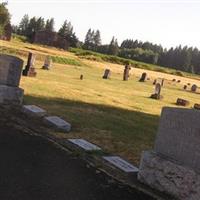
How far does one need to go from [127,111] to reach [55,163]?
32.2ft

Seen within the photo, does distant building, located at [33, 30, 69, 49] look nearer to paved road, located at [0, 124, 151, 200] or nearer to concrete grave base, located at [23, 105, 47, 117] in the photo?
concrete grave base, located at [23, 105, 47, 117]

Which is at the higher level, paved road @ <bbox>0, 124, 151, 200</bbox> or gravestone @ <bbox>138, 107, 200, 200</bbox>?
gravestone @ <bbox>138, 107, 200, 200</bbox>

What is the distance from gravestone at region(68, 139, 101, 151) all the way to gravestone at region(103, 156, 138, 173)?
0.65 meters

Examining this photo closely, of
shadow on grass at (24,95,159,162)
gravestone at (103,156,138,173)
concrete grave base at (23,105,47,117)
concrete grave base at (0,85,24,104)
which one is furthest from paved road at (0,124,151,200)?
concrete grave base at (0,85,24,104)

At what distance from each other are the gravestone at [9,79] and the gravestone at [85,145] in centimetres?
418

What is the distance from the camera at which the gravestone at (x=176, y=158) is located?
7.43 meters

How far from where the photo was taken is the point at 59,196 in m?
6.65

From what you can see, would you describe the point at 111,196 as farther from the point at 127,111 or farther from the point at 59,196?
the point at 127,111

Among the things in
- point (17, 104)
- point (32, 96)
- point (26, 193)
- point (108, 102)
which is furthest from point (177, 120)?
point (108, 102)

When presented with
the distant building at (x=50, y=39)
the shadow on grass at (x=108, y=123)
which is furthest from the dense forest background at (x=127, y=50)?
the shadow on grass at (x=108, y=123)

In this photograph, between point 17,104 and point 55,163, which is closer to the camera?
point 55,163

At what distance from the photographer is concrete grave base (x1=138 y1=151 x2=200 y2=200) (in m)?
7.39

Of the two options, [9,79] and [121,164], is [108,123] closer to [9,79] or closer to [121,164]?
[9,79]

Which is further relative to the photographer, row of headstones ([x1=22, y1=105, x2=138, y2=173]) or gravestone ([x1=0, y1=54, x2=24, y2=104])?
gravestone ([x1=0, y1=54, x2=24, y2=104])
